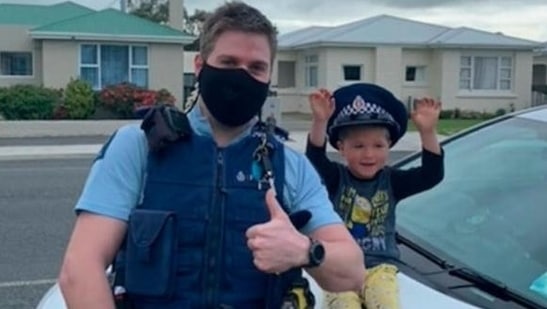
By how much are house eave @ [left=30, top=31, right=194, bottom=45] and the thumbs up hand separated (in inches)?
1049

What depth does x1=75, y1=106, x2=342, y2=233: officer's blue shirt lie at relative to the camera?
6.67ft

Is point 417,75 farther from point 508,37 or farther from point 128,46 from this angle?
point 128,46

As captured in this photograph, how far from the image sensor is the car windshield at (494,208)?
262 centimetres

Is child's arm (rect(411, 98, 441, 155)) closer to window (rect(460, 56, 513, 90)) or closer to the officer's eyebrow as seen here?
the officer's eyebrow

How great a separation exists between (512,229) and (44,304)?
155cm

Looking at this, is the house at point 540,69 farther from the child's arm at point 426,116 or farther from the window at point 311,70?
the child's arm at point 426,116

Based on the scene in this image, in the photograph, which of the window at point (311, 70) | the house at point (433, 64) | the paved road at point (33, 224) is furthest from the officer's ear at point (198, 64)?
the window at point (311, 70)

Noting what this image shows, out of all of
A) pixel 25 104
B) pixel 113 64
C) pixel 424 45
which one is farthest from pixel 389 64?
pixel 25 104

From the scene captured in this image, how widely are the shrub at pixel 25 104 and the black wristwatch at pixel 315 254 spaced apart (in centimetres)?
2374

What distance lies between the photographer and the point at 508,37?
119ft

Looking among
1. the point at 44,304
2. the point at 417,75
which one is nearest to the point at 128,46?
the point at 417,75

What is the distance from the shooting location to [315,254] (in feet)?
6.44

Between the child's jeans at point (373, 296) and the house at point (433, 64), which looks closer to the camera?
the child's jeans at point (373, 296)

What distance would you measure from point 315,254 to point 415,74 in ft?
115
